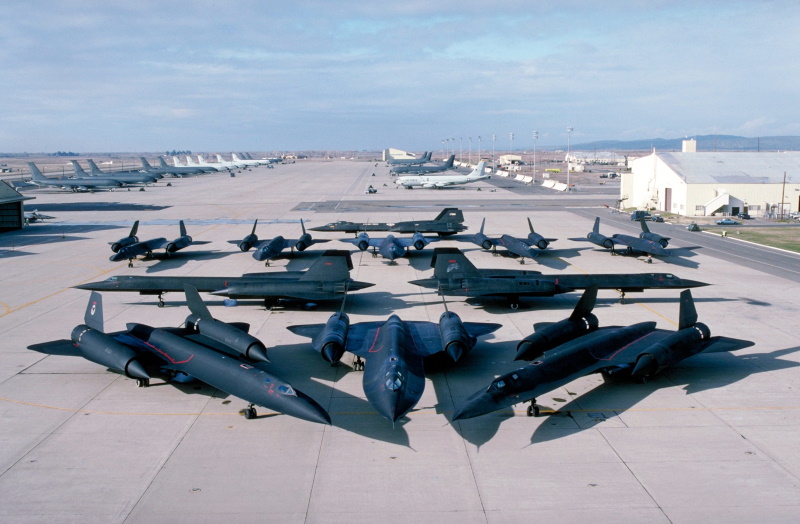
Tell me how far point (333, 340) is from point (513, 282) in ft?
46.4

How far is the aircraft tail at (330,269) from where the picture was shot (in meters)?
35.3

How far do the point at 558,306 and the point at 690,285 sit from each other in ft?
26.5

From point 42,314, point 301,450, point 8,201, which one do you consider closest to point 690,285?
point 301,450

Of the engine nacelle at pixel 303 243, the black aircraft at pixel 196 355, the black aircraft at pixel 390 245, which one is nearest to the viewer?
the black aircraft at pixel 196 355

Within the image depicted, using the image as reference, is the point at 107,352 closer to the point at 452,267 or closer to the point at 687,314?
the point at 452,267

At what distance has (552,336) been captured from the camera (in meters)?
26.0

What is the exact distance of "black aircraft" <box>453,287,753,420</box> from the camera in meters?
20.4

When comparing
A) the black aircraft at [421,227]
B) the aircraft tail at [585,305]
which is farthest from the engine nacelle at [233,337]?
the black aircraft at [421,227]

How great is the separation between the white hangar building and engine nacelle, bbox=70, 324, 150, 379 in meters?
78.4

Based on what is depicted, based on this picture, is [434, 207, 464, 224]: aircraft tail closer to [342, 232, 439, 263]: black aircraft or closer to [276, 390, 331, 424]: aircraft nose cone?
[342, 232, 439, 263]: black aircraft

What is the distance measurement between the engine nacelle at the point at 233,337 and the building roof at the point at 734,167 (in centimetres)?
7587

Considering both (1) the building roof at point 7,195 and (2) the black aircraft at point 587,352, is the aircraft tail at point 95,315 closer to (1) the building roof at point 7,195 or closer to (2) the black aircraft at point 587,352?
(2) the black aircraft at point 587,352

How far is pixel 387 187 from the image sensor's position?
143m

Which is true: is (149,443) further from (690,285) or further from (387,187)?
(387,187)
